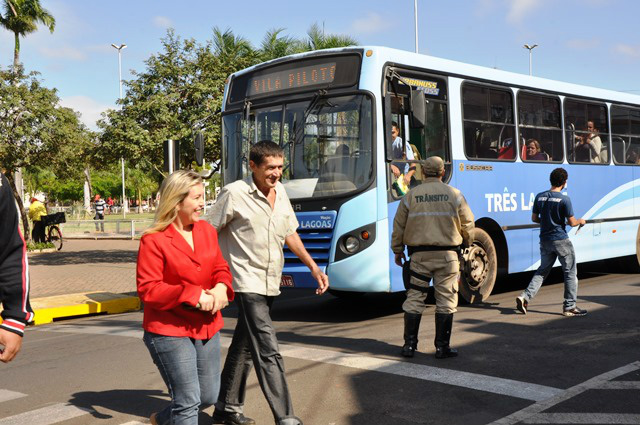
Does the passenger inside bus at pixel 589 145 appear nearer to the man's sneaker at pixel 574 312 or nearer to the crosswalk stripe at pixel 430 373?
the man's sneaker at pixel 574 312

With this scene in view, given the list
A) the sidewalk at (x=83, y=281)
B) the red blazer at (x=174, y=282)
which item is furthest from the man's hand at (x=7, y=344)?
the sidewalk at (x=83, y=281)

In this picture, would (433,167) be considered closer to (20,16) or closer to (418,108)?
(418,108)

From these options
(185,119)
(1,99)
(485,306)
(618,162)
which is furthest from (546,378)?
(1,99)

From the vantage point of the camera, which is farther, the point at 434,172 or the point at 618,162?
the point at 618,162

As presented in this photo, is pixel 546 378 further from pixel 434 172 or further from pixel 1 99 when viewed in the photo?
pixel 1 99

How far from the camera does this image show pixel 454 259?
6613mm

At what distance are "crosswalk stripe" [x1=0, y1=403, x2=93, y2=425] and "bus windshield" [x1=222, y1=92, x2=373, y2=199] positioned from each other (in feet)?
13.5

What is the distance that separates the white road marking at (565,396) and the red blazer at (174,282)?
6.75ft

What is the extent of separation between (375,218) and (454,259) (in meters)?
1.92

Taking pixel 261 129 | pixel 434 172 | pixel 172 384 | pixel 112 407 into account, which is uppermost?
pixel 261 129

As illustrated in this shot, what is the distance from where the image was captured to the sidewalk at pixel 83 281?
422 inches

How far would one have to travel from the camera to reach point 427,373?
5980 millimetres

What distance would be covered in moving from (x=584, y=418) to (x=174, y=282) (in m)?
2.75

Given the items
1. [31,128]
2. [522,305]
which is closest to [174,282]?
[522,305]
